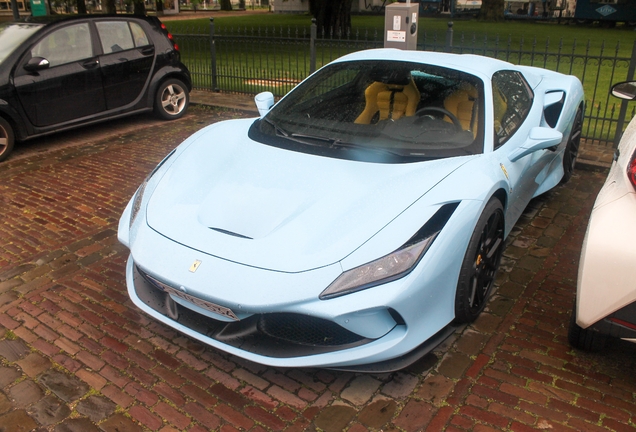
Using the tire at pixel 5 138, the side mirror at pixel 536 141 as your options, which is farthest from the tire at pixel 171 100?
the side mirror at pixel 536 141

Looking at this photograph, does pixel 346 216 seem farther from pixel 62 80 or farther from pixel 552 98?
pixel 62 80

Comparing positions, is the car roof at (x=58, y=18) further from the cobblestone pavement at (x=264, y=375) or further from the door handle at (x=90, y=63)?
the cobblestone pavement at (x=264, y=375)

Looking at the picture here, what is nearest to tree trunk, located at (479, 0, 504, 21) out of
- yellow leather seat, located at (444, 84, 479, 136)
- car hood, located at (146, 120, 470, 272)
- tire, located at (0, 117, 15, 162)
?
tire, located at (0, 117, 15, 162)

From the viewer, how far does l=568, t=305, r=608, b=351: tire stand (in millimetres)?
3020

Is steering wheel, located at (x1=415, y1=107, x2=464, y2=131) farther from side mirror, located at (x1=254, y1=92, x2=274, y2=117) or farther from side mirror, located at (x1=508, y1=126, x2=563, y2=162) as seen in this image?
side mirror, located at (x1=254, y1=92, x2=274, y2=117)

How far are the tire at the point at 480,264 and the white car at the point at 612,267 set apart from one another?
1.80 feet

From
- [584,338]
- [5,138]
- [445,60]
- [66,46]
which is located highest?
[445,60]

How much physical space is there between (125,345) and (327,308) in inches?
55.5

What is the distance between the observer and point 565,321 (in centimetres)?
346

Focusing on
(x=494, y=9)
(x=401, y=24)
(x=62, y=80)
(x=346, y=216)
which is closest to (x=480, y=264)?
(x=346, y=216)

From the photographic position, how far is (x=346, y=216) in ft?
9.35

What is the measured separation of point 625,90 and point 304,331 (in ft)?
9.60

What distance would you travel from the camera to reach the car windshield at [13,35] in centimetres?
683

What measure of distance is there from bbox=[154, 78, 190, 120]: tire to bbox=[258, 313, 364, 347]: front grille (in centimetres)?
659
